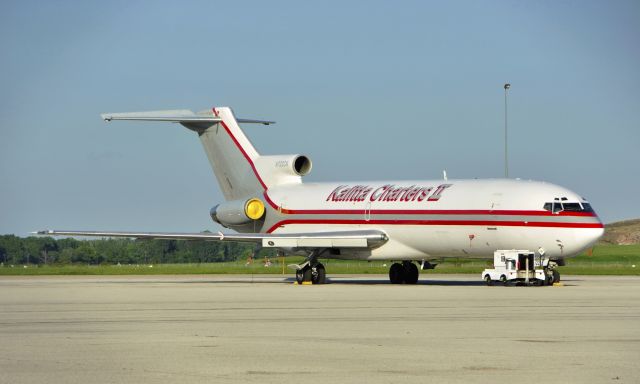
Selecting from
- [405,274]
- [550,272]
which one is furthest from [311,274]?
[550,272]

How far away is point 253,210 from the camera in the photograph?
4894 cm

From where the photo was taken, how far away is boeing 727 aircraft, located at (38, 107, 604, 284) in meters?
39.2

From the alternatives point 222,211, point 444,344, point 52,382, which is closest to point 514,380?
point 444,344

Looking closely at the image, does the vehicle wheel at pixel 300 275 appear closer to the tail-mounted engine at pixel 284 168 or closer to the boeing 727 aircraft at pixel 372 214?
the boeing 727 aircraft at pixel 372 214

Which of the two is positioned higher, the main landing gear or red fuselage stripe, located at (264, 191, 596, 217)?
red fuselage stripe, located at (264, 191, 596, 217)

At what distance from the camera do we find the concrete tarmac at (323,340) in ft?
46.6

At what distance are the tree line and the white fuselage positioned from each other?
5196cm

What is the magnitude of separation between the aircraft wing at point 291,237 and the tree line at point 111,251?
52.7 m

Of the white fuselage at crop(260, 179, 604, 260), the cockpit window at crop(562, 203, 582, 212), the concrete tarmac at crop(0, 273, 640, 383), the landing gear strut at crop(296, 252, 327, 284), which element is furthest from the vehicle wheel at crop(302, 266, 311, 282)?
the concrete tarmac at crop(0, 273, 640, 383)

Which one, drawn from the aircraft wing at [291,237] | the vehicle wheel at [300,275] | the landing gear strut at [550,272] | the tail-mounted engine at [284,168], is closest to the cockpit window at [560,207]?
the landing gear strut at [550,272]

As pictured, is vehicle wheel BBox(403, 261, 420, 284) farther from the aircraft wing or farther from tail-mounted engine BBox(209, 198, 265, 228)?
tail-mounted engine BBox(209, 198, 265, 228)

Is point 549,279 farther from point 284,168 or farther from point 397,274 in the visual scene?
point 284,168

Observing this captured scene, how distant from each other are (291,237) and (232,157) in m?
8.56

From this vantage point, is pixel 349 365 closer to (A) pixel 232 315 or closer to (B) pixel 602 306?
(A) pixel 232 315
